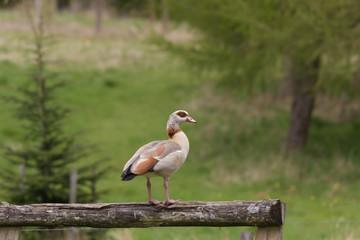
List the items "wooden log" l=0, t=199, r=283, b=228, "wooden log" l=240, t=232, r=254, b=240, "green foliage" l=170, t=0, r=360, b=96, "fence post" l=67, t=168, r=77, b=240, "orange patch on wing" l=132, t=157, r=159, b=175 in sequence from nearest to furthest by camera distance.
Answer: "orange patch on wing" l=132, t=157, r=159, b=175, "wooden log" l=0, t=199, r=283, b=228, "wooden log" l=240, t=232, r=254, b=240, "fence post" l=67, t=168, r=77, b=240, "green foliage" l=170, t=0, r=360, b=96

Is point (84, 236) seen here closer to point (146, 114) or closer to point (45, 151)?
point (45, 151)

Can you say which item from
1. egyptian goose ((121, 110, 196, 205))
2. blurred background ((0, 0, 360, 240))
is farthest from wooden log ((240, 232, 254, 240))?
blurred background ((0, 0, 360, 240))

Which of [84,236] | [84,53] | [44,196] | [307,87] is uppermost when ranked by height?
[84,53]

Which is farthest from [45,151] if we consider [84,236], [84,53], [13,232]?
[84,53]

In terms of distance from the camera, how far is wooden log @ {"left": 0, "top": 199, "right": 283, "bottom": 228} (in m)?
3.98

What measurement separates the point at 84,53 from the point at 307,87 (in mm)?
19241

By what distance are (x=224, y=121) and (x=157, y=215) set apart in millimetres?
16337

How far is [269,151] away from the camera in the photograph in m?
17.3

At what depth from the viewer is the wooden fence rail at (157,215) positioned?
398 centimetres

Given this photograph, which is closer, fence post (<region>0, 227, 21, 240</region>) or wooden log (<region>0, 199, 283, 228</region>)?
wooden log (<region>0, 199, 283, 228</region>)

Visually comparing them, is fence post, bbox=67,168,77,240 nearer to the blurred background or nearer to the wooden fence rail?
the blurred background

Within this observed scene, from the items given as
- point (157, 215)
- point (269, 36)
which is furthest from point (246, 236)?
point (269, 36)

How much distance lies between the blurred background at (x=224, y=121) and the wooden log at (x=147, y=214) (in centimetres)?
288

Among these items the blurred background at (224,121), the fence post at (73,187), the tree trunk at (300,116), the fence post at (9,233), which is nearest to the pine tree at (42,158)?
the blurred background at (224,121)
